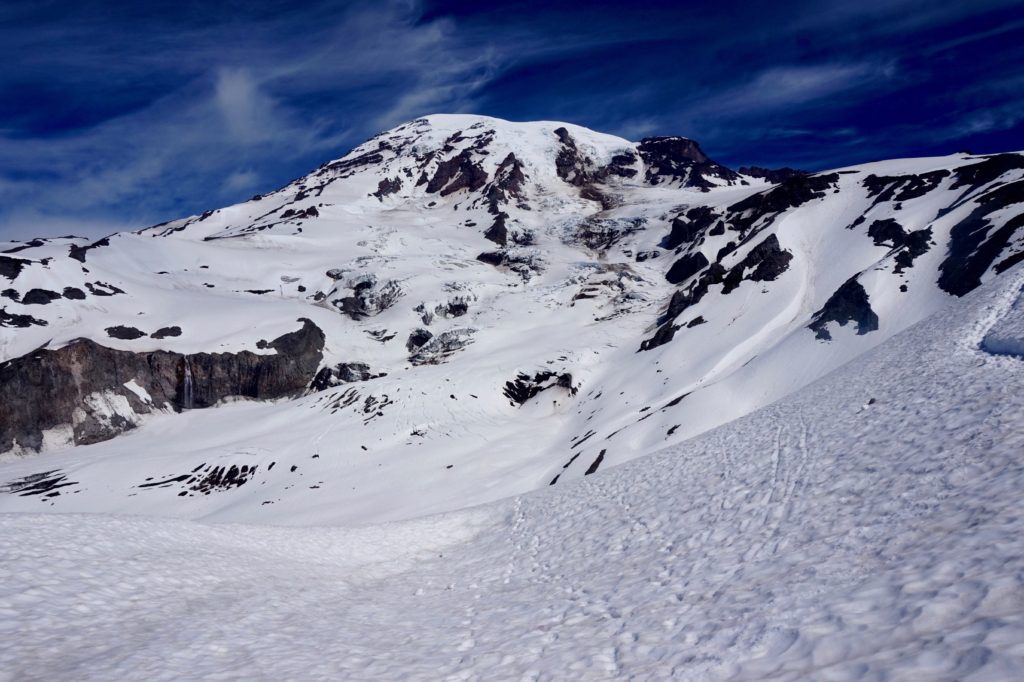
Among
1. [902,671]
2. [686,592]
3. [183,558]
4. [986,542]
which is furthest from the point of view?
[183,558]

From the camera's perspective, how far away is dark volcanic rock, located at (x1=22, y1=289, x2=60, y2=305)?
240ft

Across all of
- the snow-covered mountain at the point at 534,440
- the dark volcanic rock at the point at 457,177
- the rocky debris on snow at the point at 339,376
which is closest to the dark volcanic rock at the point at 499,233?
the snow-covered mountain at the point at 534,440

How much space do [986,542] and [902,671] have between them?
9.09ft

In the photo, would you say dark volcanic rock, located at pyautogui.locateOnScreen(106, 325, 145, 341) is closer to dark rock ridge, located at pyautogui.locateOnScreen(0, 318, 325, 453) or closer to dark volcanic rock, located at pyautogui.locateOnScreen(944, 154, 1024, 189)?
dark rock ridge, located at pyautogui.locateOnScreen(0, 318, 325, 453)

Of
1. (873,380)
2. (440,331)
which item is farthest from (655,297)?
(873,380)

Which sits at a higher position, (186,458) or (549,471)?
(186,458)

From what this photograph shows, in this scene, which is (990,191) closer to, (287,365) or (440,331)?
(440,331)

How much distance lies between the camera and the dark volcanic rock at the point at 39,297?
73.2 m

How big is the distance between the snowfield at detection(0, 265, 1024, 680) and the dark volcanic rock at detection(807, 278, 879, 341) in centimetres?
2857

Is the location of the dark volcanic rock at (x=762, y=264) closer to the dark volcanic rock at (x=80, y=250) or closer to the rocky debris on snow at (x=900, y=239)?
the rocky debris on snow at (x=900, y=239)

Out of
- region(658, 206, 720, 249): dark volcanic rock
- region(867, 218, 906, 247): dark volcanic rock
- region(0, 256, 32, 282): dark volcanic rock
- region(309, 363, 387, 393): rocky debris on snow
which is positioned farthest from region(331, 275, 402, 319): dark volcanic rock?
region(867, 218, 906, 247): dark volcanic rock

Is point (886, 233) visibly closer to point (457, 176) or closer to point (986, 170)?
point (986, 170)

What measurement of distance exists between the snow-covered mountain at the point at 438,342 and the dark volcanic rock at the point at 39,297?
0.94 feet

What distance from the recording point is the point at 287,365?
75.4 meters
